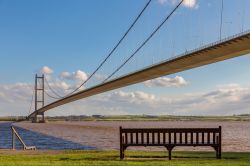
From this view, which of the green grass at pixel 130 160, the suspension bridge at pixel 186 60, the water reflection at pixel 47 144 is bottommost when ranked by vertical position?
the water reflection at pixel 47 144

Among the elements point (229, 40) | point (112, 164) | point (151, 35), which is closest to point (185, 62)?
point (229, 40)

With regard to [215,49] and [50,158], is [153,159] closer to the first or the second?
[50,158]

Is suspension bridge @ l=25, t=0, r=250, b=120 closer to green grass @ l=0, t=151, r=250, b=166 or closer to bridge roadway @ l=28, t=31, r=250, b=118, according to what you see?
bridge roadway @ l=28, t=31, r=250, b=118

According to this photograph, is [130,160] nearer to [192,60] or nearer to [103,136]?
[192,60]

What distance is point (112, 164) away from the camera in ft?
38.9

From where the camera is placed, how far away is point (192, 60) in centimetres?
3456

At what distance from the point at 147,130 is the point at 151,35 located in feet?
113

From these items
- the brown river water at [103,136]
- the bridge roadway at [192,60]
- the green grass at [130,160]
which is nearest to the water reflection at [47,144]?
the brown river water at [103,136]

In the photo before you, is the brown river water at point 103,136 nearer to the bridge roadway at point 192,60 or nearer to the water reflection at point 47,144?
the water reflection at point 47,144

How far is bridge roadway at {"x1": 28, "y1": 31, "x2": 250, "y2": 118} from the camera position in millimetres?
28714

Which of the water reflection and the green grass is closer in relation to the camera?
Result: the green grass

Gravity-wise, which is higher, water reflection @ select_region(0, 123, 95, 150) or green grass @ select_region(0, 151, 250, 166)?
green grass @ select_region(0, 151, 250, 166)

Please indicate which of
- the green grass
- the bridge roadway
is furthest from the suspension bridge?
the green grass

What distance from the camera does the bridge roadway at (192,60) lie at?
1130 inches
